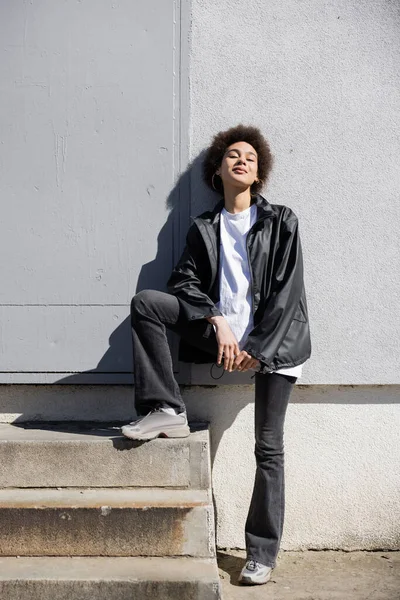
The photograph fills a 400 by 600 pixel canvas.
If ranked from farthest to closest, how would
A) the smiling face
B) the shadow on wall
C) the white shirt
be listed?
the shadow on wall < the smiling face < the white shirt

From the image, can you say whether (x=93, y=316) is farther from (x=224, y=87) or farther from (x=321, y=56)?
→ (x=321, y=56)

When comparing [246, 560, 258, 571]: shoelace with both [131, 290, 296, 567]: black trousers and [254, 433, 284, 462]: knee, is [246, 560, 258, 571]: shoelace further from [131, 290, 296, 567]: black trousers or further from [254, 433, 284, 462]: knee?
[254, 433, 284, 462]: knee

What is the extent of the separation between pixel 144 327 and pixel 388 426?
163 cm

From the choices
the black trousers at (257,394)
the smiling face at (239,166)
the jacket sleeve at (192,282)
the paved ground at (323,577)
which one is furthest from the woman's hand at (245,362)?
the paved ground at (323,577)

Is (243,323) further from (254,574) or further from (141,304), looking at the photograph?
(254,574)

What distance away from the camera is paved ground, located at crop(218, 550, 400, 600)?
3889 millimetres

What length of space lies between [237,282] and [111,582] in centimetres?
161

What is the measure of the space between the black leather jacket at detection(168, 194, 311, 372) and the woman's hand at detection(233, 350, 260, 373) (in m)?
0.04

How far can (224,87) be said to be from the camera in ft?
14.8

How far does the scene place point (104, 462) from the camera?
3.90 m

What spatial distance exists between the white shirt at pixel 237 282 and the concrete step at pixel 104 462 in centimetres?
61

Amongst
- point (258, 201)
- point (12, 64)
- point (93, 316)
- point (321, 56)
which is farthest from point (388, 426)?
point (12, 64)

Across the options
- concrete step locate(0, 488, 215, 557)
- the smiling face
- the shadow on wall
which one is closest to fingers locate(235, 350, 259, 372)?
concrete step locate(0, 488, 215, 557)

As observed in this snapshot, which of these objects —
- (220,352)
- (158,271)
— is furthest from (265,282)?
(158,271)
